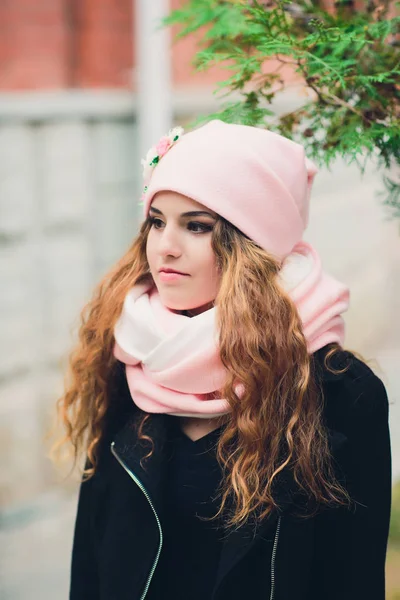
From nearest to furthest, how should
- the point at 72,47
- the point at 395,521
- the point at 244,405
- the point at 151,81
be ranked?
the point at 244,405, the point at 395,521, the point at 72,47, the point at 151,81

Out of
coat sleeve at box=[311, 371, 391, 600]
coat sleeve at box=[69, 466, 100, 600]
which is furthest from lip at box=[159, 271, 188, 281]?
coat sleeve at box=[69, 466, 100, 600]

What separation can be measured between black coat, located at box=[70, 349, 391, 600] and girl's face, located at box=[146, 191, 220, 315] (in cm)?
32

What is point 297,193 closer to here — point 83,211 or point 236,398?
point 236,398

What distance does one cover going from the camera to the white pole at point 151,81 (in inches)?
178

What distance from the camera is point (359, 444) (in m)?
1.89

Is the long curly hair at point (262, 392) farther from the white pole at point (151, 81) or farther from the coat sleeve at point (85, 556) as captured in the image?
the white pole at point (151, 81)

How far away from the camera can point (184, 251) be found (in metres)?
1.91

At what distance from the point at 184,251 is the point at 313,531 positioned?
2.43 ft

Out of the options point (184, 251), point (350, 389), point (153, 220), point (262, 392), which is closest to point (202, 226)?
point (184, 251)

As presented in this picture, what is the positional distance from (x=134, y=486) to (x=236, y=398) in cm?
41

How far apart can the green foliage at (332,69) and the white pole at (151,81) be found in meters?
2.37

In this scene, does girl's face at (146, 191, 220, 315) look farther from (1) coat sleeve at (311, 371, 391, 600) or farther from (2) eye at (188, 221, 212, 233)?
(1) coat sleeve at (311, 371, 391, 600)

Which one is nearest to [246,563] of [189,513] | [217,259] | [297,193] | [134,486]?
[189,513]

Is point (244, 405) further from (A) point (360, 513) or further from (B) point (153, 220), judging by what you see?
(B) point (153, 220)
